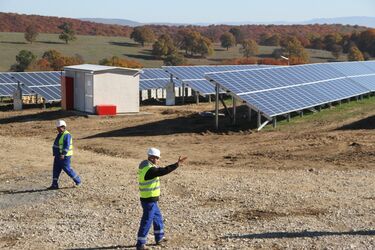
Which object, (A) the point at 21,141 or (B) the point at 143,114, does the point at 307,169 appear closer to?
(A) the point at 21,141

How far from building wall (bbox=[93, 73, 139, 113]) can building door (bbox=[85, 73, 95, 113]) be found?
0.22 m

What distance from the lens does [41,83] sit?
38.6 m

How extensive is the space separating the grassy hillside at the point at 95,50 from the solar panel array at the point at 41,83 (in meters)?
47.5

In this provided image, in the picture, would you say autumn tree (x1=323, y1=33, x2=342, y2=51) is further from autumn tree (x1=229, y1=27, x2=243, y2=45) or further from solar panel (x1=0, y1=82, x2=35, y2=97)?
solar panel (x1=0, y1=82, x2=35, y2=97)

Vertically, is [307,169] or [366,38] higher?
[366,38]

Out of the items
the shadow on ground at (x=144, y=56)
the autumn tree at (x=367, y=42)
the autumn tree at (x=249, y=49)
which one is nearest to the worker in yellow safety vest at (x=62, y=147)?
the shadow on ground at (x=144, y=56)

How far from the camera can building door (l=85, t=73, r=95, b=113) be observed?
3195cm

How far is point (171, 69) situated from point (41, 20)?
404ft

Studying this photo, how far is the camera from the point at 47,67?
7800 centimetres

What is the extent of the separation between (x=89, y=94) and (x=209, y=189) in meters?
18.3

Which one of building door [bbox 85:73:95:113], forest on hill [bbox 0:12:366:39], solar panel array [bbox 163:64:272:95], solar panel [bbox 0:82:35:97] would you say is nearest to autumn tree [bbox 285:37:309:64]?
forest on hill [bbox 0:12:366:39]

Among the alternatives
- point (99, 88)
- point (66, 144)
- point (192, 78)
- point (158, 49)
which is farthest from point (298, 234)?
point (158, 49)

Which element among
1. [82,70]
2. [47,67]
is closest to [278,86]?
[82,70]

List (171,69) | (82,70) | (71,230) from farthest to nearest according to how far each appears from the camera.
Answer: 1. (171,69)
2. (82,70)
3. (71,230)
